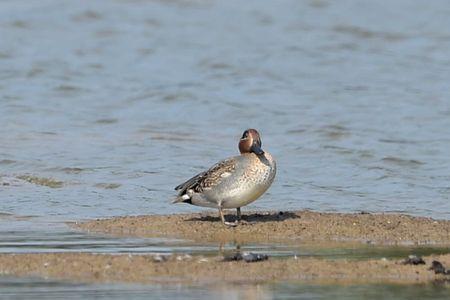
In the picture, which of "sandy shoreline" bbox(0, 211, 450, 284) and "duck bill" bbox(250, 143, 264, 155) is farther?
"duck bill" bbox(250, 143, 264, 155)

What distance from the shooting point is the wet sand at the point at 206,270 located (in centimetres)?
909

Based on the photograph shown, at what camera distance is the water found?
15.0 metres

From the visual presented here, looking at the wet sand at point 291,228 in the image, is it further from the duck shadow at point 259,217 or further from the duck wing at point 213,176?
the duck wing at point 213,176

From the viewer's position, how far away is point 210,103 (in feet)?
75.8

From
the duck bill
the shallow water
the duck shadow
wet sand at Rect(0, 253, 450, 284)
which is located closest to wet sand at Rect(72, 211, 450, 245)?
the duck shadow

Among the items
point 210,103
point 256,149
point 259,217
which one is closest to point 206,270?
point 256,149

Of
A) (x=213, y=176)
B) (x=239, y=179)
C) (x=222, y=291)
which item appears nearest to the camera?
(x=222, y=291)

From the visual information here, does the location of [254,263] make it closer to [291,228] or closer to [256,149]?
[291,228]

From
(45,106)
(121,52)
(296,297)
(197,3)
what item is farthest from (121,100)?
(296,297)

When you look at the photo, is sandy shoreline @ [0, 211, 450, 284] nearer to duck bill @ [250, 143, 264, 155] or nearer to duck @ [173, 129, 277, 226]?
duck @ [173, 129, 277, 226]

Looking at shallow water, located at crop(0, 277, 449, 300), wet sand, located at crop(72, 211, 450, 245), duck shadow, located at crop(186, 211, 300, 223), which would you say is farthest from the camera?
duck shadow, located at crop(186, 211, 300, 223)

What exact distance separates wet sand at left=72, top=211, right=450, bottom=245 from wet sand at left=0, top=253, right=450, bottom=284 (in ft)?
4.74

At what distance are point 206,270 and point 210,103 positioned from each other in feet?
45.5

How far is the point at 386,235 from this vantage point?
11.3 meters
